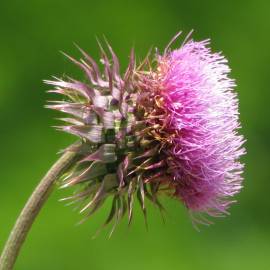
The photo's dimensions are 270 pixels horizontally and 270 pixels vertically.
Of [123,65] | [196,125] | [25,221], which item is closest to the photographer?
[25,221]

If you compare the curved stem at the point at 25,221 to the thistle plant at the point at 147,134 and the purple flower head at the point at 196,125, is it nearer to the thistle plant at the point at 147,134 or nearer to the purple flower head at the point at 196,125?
the thistle plant at the point at 147,134

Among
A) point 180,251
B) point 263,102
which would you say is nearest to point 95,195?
point 180,251

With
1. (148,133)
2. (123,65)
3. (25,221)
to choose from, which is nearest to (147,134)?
(148,133)

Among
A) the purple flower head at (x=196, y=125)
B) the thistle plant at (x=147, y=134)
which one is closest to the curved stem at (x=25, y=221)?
the thistle plant at (x=147, y=134)

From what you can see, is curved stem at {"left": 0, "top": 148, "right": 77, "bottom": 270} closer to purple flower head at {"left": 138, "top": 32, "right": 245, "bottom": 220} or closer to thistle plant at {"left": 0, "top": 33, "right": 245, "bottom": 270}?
thistle plant at {"left": 0, "top": 33, "right": 245, "bottom": 270}

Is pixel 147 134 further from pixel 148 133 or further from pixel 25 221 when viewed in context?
pixel 25 221
